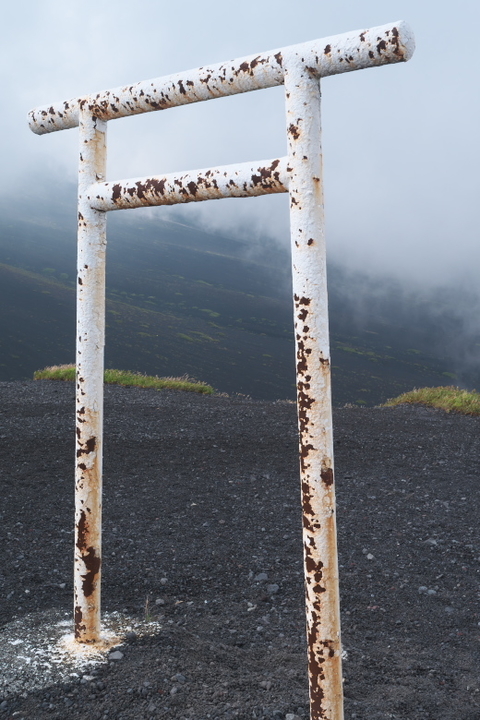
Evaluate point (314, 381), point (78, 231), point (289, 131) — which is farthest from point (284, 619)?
point (289, 131)

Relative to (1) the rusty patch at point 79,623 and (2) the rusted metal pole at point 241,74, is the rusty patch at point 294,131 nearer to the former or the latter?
(2) the rusted metal pole at point 241,74

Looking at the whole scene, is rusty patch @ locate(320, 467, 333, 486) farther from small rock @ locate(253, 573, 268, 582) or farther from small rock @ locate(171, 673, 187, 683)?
small rock @ locate(253, 573, 268, 582)

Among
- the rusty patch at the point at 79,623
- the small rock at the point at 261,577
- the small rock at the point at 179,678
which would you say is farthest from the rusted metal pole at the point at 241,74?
the small rock at the point at 261,577

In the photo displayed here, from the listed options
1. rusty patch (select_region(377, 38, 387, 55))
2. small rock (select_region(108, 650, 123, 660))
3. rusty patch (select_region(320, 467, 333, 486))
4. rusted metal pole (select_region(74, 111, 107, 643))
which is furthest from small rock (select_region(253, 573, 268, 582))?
rusty patch (select_region(377, 38, 387, 55))

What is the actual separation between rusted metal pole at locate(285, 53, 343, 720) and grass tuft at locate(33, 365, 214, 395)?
9.40 m

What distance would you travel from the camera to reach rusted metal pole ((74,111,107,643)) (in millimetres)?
3289

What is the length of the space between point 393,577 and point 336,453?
3035mm

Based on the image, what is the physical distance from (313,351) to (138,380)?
9908mm

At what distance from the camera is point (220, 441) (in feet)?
26.1

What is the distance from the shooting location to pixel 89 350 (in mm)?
3342

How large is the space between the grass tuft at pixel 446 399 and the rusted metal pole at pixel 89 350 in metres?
8.70

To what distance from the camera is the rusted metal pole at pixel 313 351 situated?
2404 millimetres

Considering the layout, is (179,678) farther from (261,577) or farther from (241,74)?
(241,74)

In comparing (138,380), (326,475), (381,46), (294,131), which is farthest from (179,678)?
(138,380)
